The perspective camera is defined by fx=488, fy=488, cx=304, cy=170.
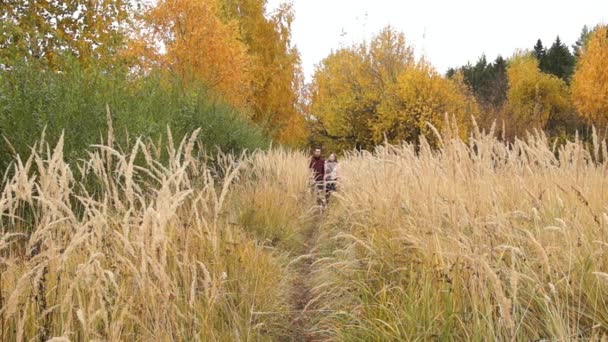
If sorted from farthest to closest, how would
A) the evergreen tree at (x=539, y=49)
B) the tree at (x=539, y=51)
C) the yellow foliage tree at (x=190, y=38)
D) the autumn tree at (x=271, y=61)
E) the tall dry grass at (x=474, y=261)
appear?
the evergreen tree at (x=539, y=49)
the tree at (x=539, y=51)
the autumn tree at (x=271, y=61)
the yellow foliage tree at (x=190, y=38)
the tall dry grass at (x=474, y=261)

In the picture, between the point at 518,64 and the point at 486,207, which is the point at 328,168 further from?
the point at 518,64

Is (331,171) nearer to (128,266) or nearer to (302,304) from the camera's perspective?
(302,304)

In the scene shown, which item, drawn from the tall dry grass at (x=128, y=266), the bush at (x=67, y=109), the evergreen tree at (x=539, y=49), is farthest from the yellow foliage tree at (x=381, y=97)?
the evergreen tree at (x=539, y=49)

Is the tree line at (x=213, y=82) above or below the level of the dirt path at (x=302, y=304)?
above

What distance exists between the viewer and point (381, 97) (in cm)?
2127

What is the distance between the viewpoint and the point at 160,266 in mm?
1905

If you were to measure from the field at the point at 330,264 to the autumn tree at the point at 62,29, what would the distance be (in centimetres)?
284

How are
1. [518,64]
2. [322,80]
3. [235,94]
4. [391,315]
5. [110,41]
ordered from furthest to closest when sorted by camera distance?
[518,64]
[322,80]
[235,94]
[110,41]
[391,315]

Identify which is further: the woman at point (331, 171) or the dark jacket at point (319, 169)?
the dark jacket at point (319, 169)

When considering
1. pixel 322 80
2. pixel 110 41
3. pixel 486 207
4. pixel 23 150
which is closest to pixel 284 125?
pixel 322 80

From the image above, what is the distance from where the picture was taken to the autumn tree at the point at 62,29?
6816 mm

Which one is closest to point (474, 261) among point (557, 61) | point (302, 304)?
point (302, 304)

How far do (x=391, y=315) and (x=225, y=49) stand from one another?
42.6ft

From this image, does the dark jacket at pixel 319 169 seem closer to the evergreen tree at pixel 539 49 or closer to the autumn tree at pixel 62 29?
the autumn tree at pixel 62 29
